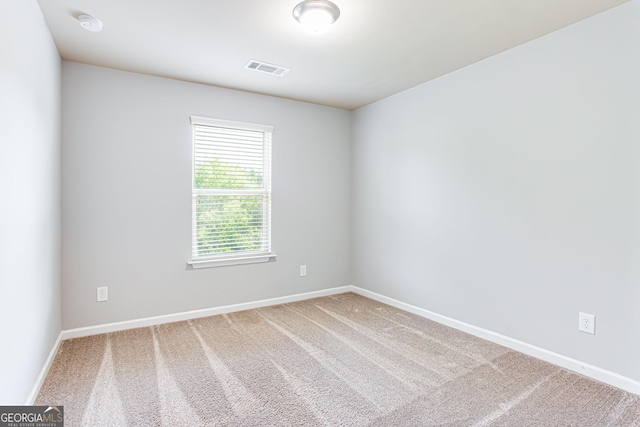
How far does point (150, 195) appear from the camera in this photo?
3324mm

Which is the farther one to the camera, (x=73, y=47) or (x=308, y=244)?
(x=308, y=244)

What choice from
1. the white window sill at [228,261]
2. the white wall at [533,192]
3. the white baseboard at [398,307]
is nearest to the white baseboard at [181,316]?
the white baseboard at [398,307]

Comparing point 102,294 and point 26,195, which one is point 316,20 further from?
point 102,294

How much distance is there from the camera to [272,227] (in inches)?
158

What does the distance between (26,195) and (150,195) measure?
1387mm

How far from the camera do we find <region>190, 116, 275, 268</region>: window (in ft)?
11.8

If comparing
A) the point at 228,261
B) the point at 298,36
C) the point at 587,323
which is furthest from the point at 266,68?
the point at 587,323

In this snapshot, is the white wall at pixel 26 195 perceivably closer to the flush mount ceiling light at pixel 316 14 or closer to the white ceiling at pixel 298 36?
the white ceiling at pixel 298 36

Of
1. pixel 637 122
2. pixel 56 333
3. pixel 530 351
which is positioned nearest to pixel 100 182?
pixel 56 333

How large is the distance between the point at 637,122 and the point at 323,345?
107 inches

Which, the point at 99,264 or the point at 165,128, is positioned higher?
the point at 165,128

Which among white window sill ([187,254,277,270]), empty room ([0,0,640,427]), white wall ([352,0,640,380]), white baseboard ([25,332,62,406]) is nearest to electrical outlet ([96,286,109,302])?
empty room ([0,0,640,427])

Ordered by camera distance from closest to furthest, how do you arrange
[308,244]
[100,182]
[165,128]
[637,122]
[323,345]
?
[637,122] < [323,345] < [100,182] < [165,128] < [308,244]

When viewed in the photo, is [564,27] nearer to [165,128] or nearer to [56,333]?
[165,128]
